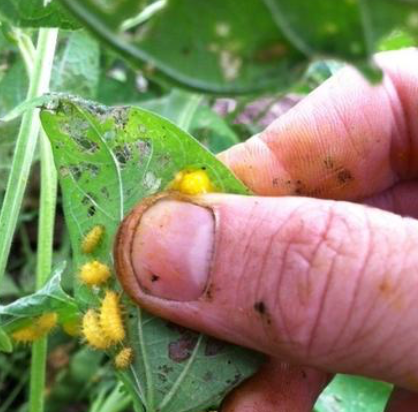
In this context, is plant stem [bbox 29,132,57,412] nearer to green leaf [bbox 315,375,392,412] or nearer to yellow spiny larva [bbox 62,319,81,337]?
yellow spiny larva [bbox 62,319,81,337]

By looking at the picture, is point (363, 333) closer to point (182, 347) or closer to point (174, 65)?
point (182, 347)

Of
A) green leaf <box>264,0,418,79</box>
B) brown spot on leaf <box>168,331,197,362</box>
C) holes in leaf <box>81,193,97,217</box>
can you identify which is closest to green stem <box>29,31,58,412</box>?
holes in leaf <box>81,193,97,217</box>

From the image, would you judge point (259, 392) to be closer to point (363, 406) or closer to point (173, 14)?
point (363, 406)

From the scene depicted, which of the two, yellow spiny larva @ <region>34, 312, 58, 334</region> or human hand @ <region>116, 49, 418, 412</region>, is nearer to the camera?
human hand @ <region>116, 49, 418, 412</region>

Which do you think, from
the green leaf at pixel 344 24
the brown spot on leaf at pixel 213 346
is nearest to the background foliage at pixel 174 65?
the green leaf at pixel 344 24

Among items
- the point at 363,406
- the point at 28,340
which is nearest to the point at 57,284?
the point at 28,340

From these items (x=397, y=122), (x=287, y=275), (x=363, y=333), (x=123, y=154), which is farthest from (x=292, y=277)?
(x=397, y=122)

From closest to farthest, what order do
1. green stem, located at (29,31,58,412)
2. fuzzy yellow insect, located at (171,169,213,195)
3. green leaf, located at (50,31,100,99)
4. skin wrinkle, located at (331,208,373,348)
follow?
1. skin wrinkle, located at (331,208,373,348)
2. fuzzy yellow insect, located at (171,169,213,195)
3. green stem, located at (29,31,58,412)
4. green leaf, located at (50,31,100,99)
